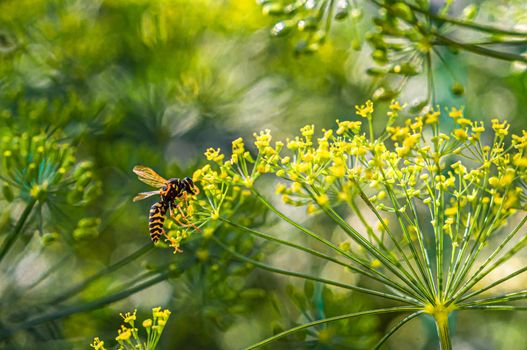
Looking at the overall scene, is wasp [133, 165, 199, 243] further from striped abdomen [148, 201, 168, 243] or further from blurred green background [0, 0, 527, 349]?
blurred green background [0, 0, 527, 349]

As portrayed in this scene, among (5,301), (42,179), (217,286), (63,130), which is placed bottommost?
(5,301)

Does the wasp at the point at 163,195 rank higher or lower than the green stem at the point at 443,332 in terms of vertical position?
higher

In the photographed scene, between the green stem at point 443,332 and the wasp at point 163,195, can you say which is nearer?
the green stem at point 443,332

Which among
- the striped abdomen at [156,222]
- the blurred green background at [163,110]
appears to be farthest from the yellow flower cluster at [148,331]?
the blurred green background at [163,110]

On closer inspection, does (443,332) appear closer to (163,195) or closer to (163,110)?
(163,195)

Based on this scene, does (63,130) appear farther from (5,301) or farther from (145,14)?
(145,14)

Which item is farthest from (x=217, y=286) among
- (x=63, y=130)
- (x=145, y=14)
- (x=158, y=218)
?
(x=145, y=14)

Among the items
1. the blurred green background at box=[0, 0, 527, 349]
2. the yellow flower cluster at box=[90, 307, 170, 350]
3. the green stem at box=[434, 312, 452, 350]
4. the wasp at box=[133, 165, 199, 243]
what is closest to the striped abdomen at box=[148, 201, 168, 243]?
the wasp at box=[133, 165, 199, 243]

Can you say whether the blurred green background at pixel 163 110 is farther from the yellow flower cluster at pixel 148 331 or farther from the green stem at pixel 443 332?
the green stem at pixel 443 332
